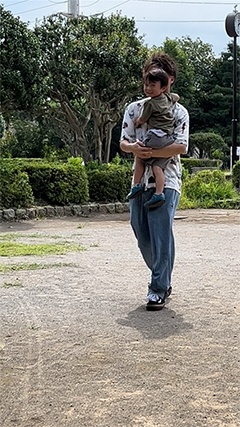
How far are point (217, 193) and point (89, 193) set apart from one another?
12.4ft

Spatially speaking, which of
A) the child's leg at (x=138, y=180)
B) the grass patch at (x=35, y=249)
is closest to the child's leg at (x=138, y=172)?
the child's leg at (x=138, y=180)

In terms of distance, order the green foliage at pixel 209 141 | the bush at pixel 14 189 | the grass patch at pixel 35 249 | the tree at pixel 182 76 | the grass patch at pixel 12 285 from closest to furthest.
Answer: the grass patch at pixel 12 285 < the grass patch at pixel 35 249 < the bush at pixel 14 189 < the green foliage at pixel 209 141 < the tree at pixel 182 76

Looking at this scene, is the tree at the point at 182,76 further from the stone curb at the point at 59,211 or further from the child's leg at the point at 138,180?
the child's leg at the point at 138,180

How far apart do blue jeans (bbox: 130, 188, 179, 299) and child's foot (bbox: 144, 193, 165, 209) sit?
0.17 ft

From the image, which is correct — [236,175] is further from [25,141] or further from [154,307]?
[25,141]

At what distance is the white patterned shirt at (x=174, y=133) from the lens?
4.47 meters

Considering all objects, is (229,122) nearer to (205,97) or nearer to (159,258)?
(205,97)

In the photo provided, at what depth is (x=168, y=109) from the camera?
14.4 feet

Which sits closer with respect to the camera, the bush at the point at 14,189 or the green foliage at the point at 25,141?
the bush at the point at 14,189

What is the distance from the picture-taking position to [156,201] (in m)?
4.39

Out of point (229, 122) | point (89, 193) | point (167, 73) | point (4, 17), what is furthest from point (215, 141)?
point (167, 73)

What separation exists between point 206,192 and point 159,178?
12.9 m

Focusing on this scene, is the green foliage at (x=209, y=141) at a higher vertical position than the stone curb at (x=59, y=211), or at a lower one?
higher

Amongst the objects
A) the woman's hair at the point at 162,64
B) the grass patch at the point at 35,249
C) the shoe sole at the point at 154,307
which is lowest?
the grass patch at the point at 35,249
